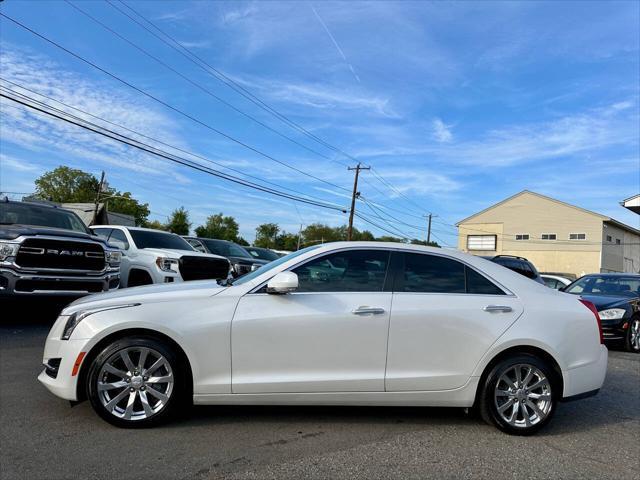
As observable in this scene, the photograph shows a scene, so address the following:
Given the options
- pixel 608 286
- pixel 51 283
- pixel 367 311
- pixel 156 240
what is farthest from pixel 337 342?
pixel 608 286

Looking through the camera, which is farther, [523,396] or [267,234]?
[267,234]

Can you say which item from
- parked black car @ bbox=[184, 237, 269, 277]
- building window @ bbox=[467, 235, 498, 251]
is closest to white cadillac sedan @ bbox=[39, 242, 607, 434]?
parked black car @ bbox=[184, 237, 269, 277]

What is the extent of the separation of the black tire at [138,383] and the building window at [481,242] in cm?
5673

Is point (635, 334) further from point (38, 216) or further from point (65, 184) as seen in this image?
point (65, 184)

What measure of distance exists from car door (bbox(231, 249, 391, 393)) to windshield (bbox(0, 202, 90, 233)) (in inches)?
261

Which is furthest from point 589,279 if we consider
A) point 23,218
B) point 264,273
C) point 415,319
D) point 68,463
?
point 23,218

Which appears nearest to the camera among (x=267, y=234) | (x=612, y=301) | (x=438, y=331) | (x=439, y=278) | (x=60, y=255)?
(x=438, y=331)

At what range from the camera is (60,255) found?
7930 mm

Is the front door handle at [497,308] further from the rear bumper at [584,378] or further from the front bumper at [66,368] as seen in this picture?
the front bumper at [66,368]

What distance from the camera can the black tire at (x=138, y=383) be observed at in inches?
151

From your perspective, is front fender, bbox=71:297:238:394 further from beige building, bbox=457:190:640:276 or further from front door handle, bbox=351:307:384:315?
beige building, bbox=457:190:640:276

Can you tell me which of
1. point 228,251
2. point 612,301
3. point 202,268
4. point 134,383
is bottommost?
point 134,383

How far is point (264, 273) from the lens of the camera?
4289 mm

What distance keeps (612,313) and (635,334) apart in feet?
2.20
